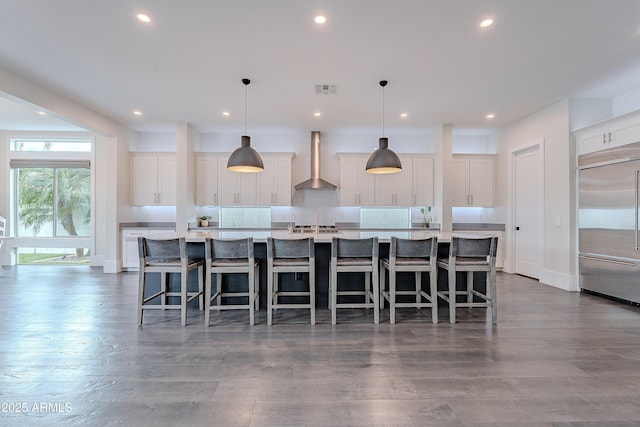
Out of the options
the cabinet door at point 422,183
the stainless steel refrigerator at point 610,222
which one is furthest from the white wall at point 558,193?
the cabinet door at point 422,183

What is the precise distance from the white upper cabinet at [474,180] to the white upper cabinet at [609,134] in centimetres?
176

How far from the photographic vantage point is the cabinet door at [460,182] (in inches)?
237

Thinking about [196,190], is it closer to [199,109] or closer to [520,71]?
[199,109]

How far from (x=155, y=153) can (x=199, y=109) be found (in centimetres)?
179

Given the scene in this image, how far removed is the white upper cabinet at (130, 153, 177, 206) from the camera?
5.98m

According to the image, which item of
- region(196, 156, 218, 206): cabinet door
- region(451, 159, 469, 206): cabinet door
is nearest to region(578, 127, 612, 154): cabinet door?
region(451, 159, 469, 206): cabinet door

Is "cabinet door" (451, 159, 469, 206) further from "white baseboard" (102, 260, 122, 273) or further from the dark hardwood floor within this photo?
"white baseboard" (102, 260, 122, 273)

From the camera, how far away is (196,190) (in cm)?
597

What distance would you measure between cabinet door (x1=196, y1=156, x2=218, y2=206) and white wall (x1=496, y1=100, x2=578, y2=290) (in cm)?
585

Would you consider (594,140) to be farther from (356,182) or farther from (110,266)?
(110,266)

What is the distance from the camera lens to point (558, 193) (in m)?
4.53

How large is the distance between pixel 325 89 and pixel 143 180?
4280mm

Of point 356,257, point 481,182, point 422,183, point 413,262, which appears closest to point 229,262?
point 356,257

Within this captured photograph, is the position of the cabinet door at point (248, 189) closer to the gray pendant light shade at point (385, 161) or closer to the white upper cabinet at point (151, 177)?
the white upper cabinet at point (151, 177)
